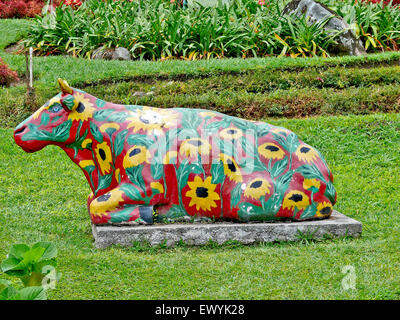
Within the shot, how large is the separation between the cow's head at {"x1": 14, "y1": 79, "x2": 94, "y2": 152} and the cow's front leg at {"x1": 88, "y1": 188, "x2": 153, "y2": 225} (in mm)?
665

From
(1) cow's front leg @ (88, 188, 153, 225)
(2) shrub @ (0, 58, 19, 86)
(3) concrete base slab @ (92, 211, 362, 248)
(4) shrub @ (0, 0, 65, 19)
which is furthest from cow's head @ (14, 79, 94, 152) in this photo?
(4) shrub @ (0, 0, 65, 19)

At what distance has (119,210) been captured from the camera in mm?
5824

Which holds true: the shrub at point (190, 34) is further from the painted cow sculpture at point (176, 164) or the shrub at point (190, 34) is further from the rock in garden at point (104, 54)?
the painted cow sculpture at point (176, 164)

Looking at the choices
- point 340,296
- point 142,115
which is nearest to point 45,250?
point 340,296

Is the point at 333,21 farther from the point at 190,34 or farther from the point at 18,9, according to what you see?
the point at 18,9

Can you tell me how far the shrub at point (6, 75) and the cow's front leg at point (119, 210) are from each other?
7.08 m

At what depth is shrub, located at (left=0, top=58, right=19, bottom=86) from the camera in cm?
1210

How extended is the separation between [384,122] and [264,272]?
5493 mm

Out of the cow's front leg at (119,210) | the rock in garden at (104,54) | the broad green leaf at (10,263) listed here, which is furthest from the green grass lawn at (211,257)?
the rock in garden at (104,54)

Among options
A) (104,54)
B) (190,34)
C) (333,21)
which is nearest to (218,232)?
(190,34)

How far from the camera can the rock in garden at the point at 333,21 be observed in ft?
A: 43.9

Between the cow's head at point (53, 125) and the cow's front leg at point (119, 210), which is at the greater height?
the cow's head at point (53, 125)

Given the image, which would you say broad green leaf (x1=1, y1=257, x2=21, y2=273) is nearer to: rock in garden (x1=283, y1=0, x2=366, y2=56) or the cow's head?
→ the cow's head

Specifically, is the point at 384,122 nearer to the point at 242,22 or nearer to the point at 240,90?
the point at 240,90
